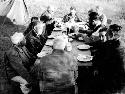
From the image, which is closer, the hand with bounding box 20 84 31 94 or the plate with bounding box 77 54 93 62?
the hand with bounding box 20 84 31 94

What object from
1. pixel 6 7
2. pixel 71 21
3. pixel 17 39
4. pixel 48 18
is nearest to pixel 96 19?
pixel 71 21

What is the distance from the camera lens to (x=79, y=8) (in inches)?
540

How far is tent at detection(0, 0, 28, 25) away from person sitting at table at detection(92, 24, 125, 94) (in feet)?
24.9

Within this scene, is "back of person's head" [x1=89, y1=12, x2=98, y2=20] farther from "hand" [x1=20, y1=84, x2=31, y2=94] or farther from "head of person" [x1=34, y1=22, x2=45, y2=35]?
"hand" [x1=20, y1=84, x2=31, y2=94]

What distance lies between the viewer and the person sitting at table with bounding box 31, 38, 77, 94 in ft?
11.1

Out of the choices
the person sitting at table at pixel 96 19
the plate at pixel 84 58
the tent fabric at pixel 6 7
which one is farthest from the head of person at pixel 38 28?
the tent fabric at pixel 6 7

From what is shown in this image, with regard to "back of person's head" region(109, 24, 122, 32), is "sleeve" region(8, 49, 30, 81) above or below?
below

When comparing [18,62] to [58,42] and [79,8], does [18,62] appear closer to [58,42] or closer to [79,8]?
[58,42]

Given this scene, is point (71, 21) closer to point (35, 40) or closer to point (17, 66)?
point (35, 40)

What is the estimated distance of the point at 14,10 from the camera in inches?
432

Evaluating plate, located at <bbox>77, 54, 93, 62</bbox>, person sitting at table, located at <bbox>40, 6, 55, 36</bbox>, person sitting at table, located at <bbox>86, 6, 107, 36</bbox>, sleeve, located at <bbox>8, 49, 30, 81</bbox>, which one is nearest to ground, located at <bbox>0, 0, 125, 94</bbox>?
person sitting at table, located at <bbox>40, 6, 55, 36</bbox>

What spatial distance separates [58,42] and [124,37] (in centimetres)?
628

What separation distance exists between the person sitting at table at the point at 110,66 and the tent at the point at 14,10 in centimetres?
758

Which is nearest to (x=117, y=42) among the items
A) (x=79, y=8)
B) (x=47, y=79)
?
(x=47, y=79)
